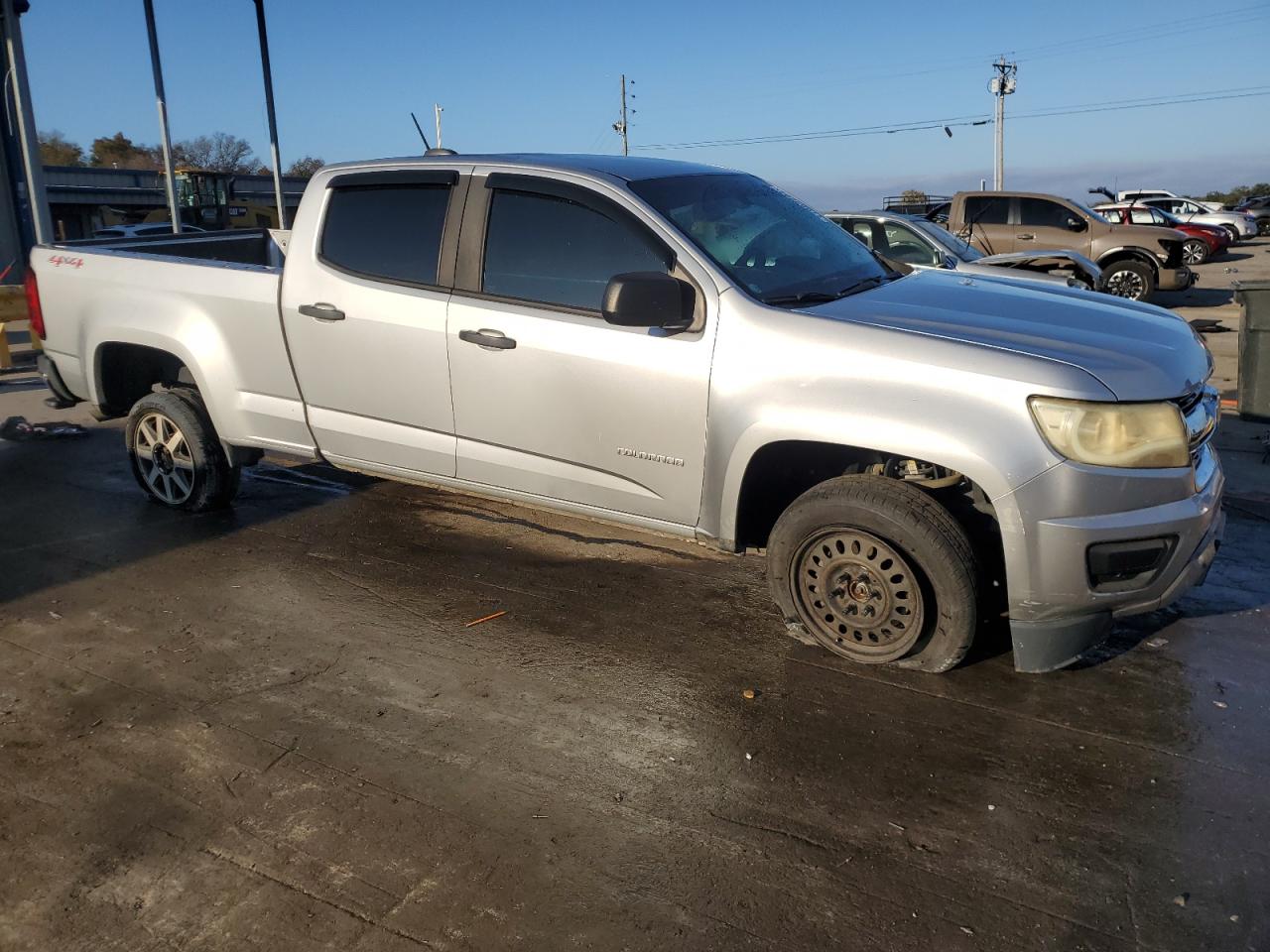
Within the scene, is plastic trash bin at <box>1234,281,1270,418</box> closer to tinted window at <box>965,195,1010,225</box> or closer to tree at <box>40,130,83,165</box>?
tinted window at <box>965,195,1010,225</box>

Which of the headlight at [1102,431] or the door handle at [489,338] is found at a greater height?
the door handle at [489,338]

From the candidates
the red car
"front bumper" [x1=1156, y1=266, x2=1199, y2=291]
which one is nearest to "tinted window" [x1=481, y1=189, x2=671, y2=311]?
"front bumper" [x1=1156, y1=266, x2=1199, y2=291]

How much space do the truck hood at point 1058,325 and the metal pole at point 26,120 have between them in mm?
13111

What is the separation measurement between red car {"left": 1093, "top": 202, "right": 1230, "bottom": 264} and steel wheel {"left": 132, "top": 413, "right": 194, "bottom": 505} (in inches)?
933

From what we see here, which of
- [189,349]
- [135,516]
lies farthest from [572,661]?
[135,516]

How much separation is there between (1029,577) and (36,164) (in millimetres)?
14418

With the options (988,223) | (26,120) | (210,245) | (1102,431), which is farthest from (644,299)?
(988,223)

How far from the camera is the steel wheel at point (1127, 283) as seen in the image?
54.2 ft

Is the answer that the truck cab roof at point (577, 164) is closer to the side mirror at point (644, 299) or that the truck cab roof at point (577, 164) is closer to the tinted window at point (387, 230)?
the tinted window at point (387, 230)

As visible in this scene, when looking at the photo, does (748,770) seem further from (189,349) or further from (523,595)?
(189,349)

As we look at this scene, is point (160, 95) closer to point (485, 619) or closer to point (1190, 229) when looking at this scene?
point (485, 619)

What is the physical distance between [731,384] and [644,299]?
463 mm

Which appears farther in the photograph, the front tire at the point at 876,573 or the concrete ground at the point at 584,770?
the front tire at the point at 876,573

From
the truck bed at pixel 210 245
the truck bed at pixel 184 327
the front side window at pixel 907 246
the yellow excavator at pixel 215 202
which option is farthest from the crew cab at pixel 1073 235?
the yellow excavator at pixel 215 202
